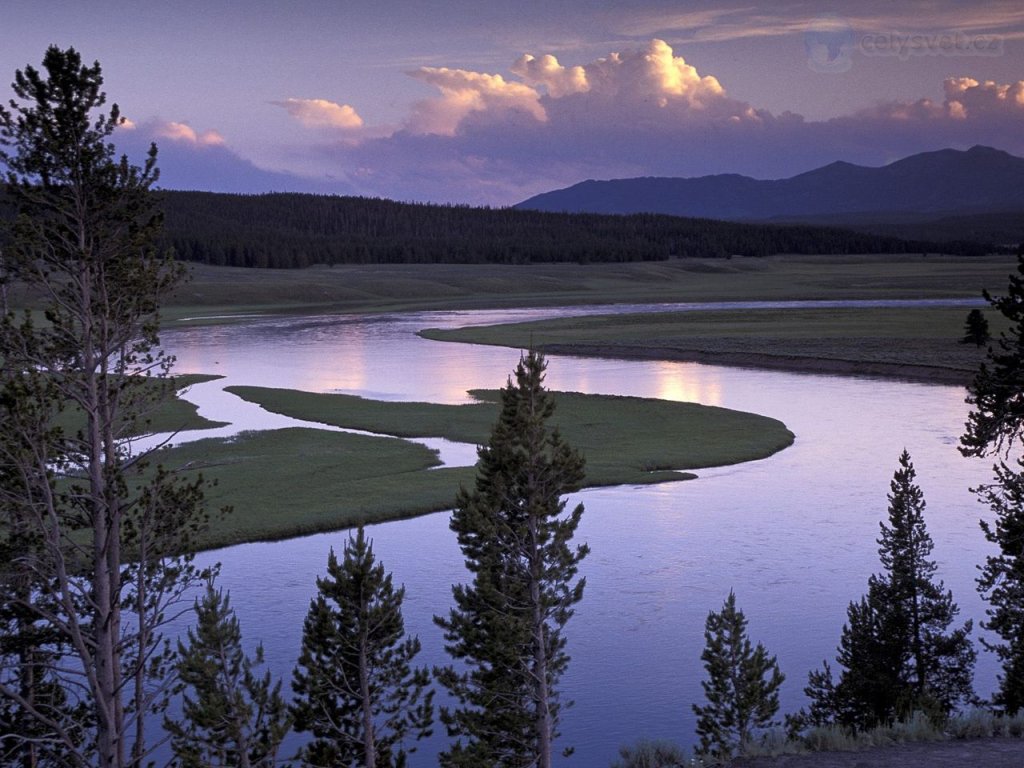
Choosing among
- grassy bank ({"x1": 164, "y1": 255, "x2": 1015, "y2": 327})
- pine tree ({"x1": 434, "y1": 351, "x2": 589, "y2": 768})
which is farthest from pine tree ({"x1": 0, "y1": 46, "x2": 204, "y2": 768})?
grassy bank ({"x1": 164, "y1": 255, "x2": 1015, "y2": 327})

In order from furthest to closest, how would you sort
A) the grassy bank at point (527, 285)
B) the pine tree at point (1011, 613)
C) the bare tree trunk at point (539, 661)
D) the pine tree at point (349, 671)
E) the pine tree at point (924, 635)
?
1. the grassy bank at point (527, 285)
2. the pine tree at point (924, 635)
3. the pine tree at point (1011, 613)
4. the bare tree trunk at point (539, 661)
5. the pine tree at point (349, 671)

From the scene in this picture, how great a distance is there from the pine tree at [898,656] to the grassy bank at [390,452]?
16.4 m

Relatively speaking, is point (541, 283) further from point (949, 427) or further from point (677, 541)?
point (677, 541)

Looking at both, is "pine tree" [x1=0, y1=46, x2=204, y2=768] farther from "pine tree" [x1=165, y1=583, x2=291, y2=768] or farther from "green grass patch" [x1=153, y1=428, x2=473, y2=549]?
"green grass patch" [x1=153, y1=428, x2=473, y2=549]

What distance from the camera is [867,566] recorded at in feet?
101

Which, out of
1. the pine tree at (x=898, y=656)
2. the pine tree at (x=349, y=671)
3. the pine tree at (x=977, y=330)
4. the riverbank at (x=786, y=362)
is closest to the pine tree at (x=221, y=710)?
the pine tree at (x=349, y=671)

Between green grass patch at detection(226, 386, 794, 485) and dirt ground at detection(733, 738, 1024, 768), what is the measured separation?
2527 centimetres

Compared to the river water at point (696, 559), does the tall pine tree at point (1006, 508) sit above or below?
above

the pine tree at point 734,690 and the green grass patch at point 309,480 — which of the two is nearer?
the pine tree at point 734,690

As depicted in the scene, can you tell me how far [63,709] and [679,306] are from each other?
385 feet

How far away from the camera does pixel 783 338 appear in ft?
294

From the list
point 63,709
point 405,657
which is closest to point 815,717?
point 405,657

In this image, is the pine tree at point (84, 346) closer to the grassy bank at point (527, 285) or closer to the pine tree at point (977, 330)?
the pine tree at point (977, 330)

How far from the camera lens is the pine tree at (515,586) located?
1938 centimetres
